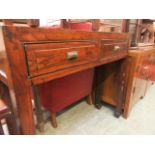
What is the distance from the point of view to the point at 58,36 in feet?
1.66

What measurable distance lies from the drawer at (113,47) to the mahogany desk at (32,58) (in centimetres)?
14

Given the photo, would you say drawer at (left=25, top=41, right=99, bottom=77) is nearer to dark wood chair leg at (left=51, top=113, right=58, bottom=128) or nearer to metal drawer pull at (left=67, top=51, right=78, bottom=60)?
metal drawer pull at (left=67, top=51, right=78, bottom=60)

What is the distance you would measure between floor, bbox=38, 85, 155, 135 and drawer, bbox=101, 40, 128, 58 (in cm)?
69

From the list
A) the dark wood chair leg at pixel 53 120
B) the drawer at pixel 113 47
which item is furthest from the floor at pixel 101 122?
the drawer at pixel 113 47

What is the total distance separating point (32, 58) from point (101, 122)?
105 cm

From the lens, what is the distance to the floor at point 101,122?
115cm

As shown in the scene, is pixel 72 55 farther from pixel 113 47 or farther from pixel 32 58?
pixel 113 47

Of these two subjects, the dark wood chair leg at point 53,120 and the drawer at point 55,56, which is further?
the dark wood chair leg at point 53,120

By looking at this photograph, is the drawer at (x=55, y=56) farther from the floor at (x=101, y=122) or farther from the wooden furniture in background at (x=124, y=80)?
the floor at (x=101, y=122)

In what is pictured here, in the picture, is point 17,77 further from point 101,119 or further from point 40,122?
point 101,119

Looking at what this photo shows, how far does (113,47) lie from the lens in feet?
3.00

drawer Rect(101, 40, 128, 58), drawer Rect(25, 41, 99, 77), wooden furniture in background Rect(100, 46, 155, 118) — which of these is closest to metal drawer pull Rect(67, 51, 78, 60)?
drawer Rect(25, 41, 99, 77)
